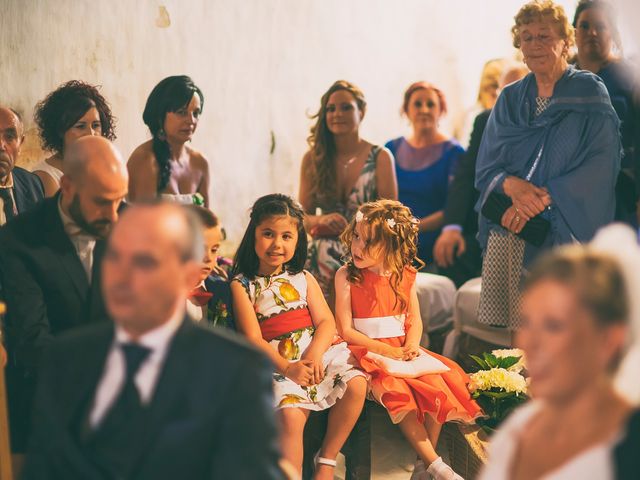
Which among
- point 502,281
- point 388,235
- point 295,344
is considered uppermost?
point 388,235

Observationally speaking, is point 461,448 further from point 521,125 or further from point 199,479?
point 199,479

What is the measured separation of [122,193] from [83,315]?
1.31 ft

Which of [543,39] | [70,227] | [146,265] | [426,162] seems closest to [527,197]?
[543,39]

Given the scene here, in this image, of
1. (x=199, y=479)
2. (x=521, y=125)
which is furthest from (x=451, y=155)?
(x=199, y=479)

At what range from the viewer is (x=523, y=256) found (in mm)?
4559

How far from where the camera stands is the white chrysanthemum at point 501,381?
3821 millimetres

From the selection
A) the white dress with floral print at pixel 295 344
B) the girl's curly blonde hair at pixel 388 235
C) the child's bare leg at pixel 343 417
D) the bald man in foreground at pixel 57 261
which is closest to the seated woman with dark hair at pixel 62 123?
the white dress with floral print at pixel 295 344

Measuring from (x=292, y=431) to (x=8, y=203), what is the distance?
152 centimetres

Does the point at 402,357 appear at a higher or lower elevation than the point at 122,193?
lower

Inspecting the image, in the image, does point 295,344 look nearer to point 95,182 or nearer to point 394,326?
point 394,326

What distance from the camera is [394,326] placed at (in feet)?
13.7

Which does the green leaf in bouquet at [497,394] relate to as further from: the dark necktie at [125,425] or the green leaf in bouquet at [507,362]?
the dark necktie at [125,425]

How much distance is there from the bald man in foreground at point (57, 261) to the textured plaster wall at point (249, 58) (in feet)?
9.07

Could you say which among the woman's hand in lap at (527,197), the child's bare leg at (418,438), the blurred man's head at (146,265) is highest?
the blurred man's head at (146,265)
